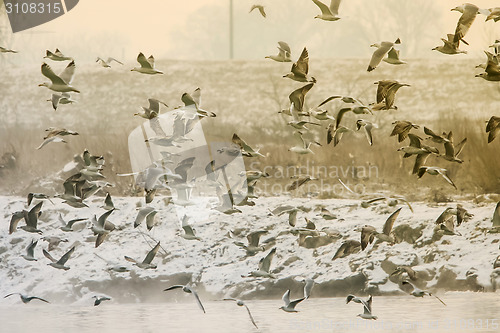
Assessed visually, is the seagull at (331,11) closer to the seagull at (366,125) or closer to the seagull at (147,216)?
the seagull at (366,125)

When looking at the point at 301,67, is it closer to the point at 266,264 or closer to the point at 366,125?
the point at 366,125

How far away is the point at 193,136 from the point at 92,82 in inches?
46.9

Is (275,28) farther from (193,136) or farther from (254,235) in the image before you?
(254,235)

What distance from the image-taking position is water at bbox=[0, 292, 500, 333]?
5.82m

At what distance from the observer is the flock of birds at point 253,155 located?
5137 millimetres

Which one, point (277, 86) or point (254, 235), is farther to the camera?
point (277, 86)

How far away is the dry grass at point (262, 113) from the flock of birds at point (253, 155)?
10.2 inches

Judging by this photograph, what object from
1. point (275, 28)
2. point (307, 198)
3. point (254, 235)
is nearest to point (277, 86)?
point (275, 28)

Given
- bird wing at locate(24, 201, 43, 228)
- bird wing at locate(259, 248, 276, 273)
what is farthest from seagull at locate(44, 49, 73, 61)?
bird wing at locate(259, 248, 276, 273)

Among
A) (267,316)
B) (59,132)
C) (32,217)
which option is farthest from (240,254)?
(59,132)

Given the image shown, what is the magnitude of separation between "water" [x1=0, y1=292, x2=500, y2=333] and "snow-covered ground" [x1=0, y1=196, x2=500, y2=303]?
0.71 feet

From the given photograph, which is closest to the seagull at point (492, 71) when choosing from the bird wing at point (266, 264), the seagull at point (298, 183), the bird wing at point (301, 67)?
the bird wing at point (301, 67)

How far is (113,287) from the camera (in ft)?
23.0

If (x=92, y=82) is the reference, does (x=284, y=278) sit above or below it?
below
